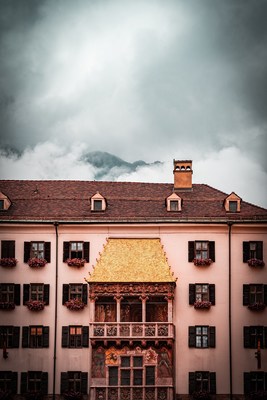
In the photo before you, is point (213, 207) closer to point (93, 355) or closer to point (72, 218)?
point (72, 218)

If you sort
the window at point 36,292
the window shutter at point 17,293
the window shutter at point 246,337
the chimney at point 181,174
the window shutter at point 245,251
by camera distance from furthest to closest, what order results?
the chimney at point 181,174 → the window shutter at point 245,251 → the window at point 36,292 → the window shutter at point 17,293 → the window shutter at point 246,337

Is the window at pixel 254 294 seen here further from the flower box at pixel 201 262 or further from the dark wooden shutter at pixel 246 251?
the flower box at pixel 201 262

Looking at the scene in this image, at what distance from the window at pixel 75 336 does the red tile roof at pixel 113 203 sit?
7248mm

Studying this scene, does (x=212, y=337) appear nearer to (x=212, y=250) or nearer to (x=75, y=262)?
(x=212, y=250)

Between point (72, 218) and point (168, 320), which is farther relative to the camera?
point (72, 218)

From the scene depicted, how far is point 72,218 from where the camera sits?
44.3m

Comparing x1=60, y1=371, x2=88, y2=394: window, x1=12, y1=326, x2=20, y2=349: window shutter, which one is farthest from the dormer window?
x1=60, y1=371, x2=88, y2=394: window

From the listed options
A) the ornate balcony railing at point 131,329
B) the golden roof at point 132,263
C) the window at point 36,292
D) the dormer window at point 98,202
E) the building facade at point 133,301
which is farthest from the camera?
the dormer window at point 98,202

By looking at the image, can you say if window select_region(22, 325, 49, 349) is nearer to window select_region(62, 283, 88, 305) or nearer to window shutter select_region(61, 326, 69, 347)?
window shutter select_region(61, 326, 69, 347)

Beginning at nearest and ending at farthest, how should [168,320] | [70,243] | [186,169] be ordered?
[168,320]
[70,243]
[186,169]

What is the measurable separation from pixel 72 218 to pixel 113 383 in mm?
11204

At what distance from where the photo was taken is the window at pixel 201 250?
43875mm

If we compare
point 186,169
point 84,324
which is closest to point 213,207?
point 186,169

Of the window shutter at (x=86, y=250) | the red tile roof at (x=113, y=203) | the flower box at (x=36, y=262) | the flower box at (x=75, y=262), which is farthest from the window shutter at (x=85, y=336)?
the red tile roof at (x=113, y=203)
